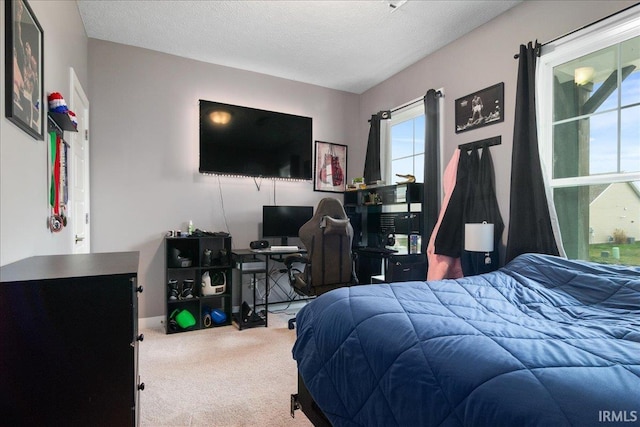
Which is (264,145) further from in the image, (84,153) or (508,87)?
(508,87)

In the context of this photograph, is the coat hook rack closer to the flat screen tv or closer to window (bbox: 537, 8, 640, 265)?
window (bbox: 537, 8, 640, 265)

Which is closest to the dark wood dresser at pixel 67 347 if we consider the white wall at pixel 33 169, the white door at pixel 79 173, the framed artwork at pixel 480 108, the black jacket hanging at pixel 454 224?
the white wall at pixel 33 169

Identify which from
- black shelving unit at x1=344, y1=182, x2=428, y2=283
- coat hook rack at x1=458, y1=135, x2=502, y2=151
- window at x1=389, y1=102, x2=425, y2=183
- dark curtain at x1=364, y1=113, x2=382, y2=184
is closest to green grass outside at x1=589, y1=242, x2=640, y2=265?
coat hook rack at x1=458, y1=135, x2=502, y2=151

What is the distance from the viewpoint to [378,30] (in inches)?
119

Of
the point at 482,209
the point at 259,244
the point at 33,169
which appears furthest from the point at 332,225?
the point at 33,169

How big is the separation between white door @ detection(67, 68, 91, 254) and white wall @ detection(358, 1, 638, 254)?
123 inches

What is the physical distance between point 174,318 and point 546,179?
3373 millimetres

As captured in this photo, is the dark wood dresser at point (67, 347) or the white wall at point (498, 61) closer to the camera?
the dark wood dresser at point (67, 347)

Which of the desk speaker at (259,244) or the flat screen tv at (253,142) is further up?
the flat screen tv at (253,142)

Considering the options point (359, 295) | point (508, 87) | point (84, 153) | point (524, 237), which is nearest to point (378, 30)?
point (508, 87)

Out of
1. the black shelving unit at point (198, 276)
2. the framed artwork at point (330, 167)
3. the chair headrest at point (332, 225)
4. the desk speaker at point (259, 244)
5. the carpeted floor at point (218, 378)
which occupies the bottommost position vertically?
the carpeted floor at point (218, 378)

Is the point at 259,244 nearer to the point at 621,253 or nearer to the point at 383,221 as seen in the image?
the point at 383,221

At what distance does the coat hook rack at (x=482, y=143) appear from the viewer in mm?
2777

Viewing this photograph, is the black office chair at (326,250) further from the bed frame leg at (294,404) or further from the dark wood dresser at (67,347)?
the dark wood dresser at (67,347)
